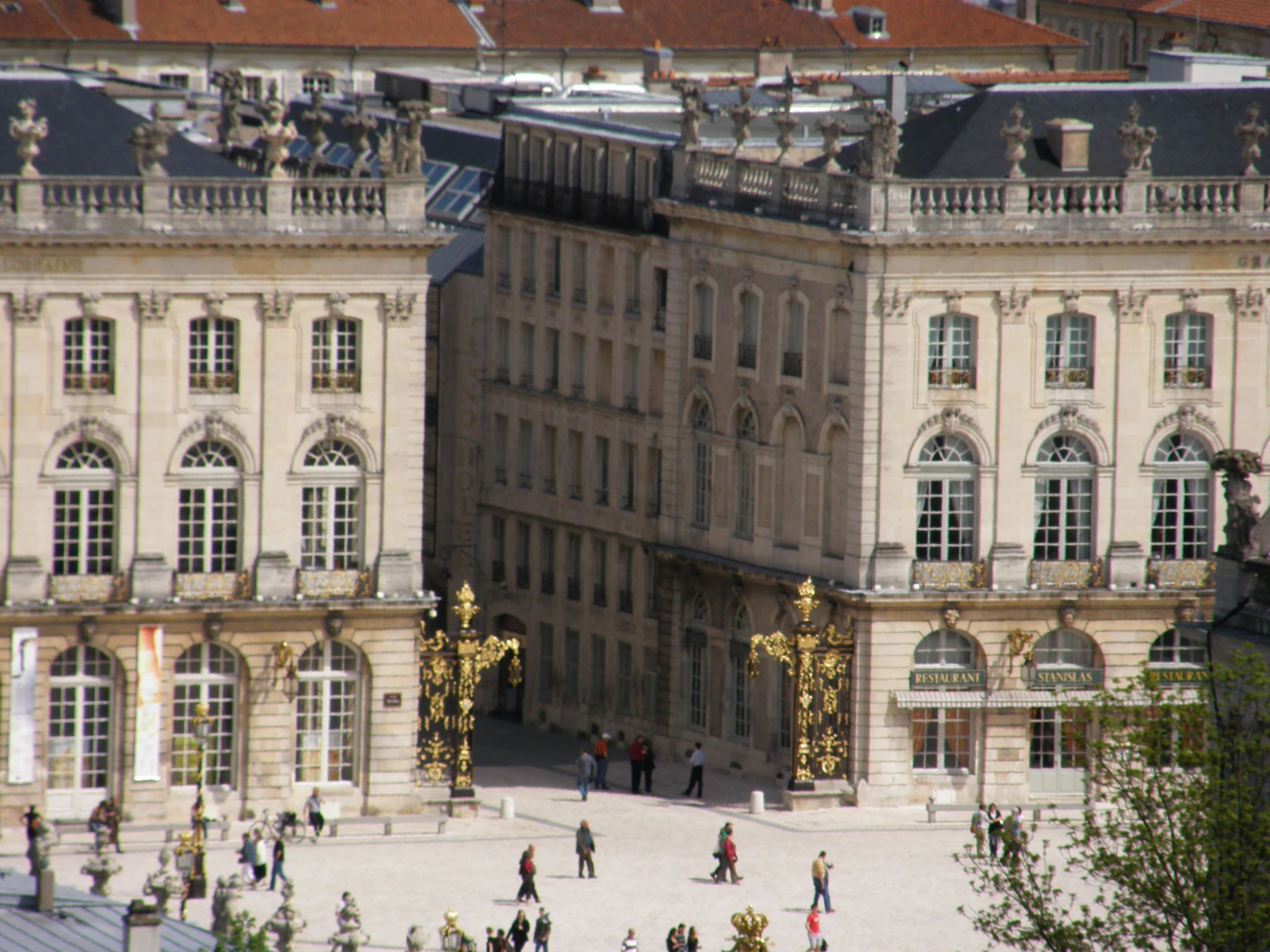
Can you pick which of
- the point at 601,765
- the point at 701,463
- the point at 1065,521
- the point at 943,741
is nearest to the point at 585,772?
the point at 601,765

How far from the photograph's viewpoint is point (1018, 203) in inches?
3903

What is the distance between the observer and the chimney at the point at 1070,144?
102m

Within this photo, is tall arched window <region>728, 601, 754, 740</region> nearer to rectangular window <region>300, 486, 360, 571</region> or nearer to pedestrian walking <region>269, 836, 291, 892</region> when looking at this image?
rectangular window <region>300, 486, 360, 571</region>

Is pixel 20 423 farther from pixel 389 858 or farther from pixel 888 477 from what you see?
pixel 888 477

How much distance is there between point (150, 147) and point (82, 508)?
808cm

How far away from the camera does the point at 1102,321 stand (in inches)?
3947

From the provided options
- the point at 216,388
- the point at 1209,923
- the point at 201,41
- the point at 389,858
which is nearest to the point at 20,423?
the point at 216,388

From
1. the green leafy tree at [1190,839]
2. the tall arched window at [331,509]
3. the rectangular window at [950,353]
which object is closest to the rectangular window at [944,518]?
the rectangular window at [950,353]

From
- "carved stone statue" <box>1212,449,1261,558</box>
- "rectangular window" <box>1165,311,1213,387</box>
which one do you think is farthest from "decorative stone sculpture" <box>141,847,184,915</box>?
"rectangular window" <box>1165,311,1213,387</box>

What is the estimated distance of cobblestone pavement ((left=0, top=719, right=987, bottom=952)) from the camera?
3435 inches

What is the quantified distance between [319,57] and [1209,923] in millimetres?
113783

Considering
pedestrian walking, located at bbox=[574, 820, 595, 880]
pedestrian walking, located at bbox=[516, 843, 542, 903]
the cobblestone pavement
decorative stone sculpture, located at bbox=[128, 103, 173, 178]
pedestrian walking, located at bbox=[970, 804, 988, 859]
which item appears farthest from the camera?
decorative stone sculpture, located at bbox=[128, 103, 173, 178]

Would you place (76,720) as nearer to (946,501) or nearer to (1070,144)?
(946,501)

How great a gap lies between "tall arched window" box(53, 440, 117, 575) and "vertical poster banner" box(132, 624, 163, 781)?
173 centimetres
